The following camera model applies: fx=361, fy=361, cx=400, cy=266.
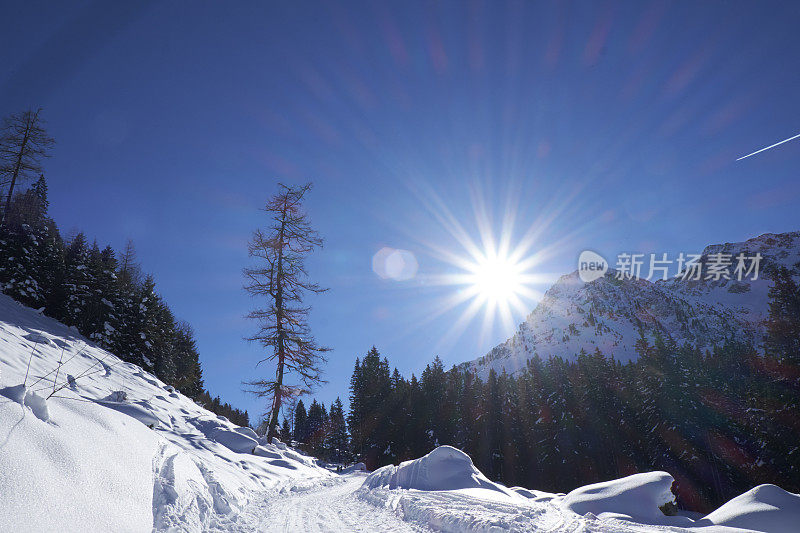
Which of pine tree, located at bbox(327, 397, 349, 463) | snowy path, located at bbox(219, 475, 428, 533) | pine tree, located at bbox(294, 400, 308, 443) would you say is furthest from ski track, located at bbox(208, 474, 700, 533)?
pine tree, located at bbox(294, 400, 308, 443)

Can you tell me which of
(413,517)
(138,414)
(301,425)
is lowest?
(301,425)

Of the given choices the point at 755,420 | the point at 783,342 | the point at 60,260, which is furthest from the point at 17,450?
the point at 755,420

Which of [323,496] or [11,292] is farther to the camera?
[11,292]

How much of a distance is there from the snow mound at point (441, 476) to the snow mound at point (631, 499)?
191 cm

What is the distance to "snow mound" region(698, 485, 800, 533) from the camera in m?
5.92

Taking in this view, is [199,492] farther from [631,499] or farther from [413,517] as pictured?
[631,499]

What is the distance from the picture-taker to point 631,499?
22.0 feet

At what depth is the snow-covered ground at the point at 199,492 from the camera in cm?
342

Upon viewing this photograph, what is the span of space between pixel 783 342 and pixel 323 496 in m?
30.0

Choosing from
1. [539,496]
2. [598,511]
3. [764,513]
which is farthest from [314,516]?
[764,513]

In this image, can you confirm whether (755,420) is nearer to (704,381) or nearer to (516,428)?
(704,381)

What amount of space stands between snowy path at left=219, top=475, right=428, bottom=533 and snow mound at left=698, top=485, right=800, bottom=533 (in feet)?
17.3

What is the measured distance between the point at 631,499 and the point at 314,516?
231 inches

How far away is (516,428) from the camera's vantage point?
41.0 metres
